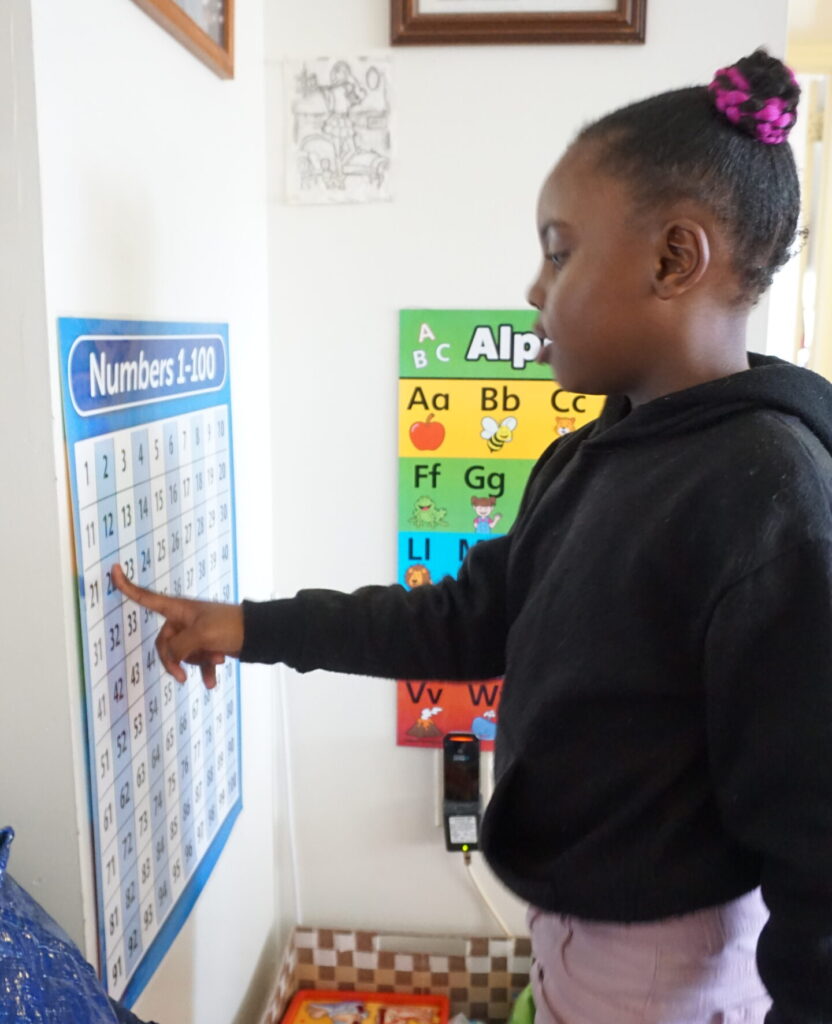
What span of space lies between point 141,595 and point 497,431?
24.8 inches

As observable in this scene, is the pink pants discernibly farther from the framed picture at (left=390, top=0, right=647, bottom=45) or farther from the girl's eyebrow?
the framed picture at (left=390, top=0, right=647, bottom=45)

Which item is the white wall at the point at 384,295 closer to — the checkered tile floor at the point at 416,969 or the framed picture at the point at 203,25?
the checkered tile floor at the point at 416,969

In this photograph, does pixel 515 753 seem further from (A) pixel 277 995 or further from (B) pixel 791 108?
(A) pixel 277 995

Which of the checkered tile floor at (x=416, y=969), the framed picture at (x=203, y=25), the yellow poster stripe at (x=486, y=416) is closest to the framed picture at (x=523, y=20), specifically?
the framed picture at (x=203, y=25)

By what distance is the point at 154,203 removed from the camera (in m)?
0.81

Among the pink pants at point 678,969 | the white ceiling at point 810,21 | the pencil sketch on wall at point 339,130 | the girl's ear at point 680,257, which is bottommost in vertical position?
the pink pants at point 678,969

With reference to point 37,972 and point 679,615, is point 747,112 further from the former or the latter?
point 37,972

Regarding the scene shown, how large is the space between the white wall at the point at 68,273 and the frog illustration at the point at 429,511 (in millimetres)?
399

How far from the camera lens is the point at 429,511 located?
1261 mm

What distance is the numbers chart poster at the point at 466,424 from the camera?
3.99 ft

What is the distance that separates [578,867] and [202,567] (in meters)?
0.48

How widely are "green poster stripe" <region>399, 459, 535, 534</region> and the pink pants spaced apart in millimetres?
636

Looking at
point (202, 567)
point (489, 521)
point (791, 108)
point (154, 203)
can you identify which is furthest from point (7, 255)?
point (489, 521)

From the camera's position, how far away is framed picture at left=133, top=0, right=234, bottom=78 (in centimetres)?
78
